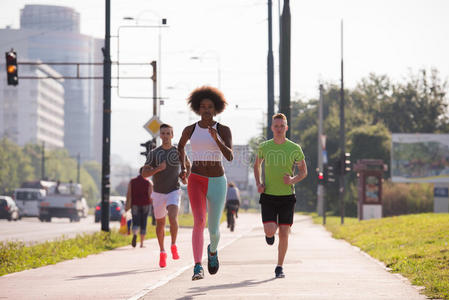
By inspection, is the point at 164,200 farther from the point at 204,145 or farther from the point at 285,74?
the point at 204,145

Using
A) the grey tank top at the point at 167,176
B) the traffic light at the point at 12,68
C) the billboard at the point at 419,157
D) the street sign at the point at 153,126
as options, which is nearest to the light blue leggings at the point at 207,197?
the grey tank top at the point at 167,176

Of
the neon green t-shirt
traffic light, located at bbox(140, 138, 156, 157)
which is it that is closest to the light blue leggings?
the neon green t-shirt

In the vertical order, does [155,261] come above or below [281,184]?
below

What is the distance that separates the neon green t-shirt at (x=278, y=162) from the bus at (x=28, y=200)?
4844 cm

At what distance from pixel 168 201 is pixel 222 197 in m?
3.24

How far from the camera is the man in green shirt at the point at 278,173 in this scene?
11461 mm

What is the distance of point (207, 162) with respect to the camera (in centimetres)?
1016

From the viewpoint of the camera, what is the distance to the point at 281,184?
11570 millimetres

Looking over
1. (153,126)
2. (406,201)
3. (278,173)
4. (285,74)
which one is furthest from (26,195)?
(278,173)

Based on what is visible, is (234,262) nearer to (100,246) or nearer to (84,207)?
(100,246)

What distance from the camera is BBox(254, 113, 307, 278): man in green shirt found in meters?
11.5

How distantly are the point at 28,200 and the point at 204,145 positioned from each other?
51.5 m

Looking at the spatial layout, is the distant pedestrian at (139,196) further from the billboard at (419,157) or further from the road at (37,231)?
the billboard at (419,157)

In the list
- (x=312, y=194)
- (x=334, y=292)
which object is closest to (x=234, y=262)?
(x=334, y=292)
